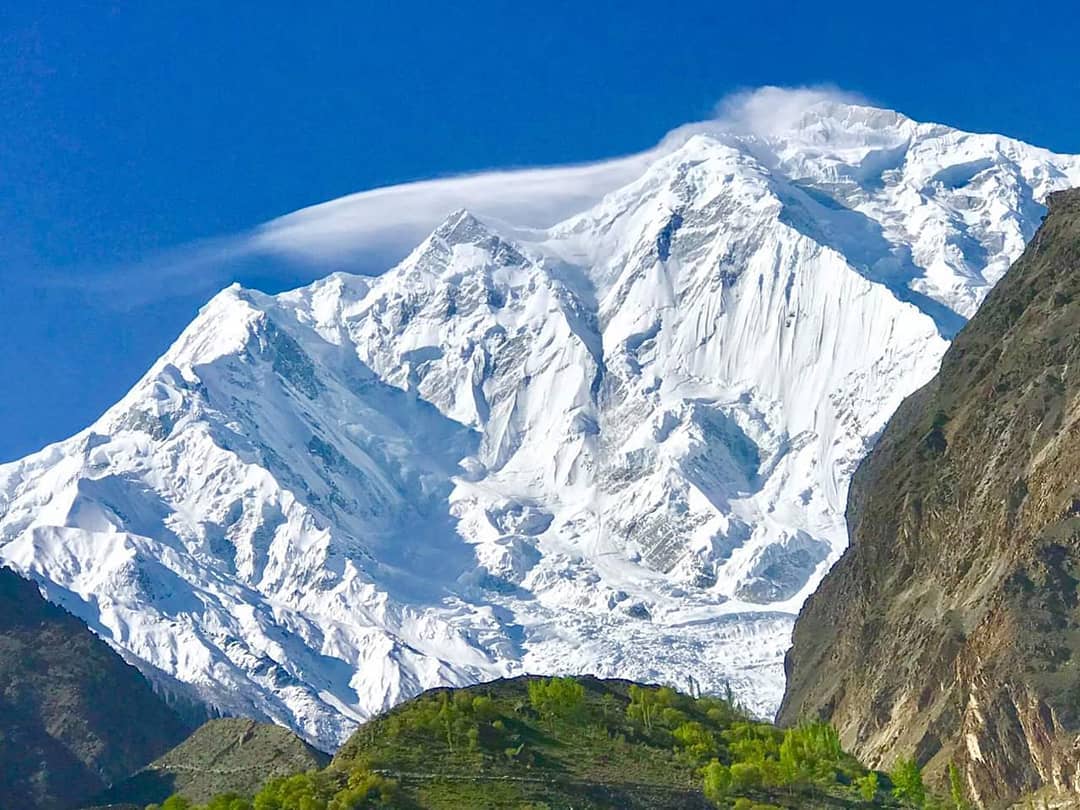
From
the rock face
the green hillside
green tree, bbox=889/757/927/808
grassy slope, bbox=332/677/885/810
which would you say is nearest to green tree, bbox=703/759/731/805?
the green hillside

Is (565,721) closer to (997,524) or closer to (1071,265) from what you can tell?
(997,524)

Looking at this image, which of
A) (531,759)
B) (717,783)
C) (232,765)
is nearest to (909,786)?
(717,783)

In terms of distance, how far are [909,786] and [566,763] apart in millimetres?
26993

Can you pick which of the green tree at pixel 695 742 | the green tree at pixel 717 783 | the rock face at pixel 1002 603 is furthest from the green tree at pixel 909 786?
the green tree at pixel 717 783

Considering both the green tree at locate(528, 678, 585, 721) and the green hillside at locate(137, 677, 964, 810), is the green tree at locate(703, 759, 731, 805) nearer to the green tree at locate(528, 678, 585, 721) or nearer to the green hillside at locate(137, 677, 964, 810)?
the green hillside at locate(137, 677, 964, 810)

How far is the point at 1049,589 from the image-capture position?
159 metres

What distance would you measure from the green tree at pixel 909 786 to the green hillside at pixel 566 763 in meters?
0.14

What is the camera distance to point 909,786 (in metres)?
146

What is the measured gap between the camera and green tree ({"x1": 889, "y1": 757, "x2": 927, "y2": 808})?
14475 centimetres

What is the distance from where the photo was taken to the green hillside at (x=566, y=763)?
126 metres

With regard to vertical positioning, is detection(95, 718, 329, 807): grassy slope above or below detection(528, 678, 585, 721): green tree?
above

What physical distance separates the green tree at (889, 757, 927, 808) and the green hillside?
14 cm

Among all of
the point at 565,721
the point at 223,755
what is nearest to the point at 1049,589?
the point at 565,721

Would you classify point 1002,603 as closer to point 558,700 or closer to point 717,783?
point 717,783
